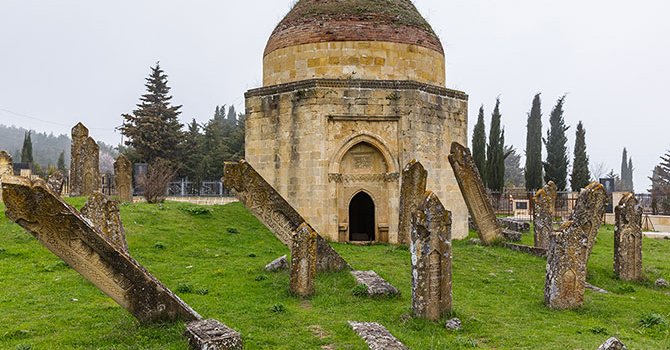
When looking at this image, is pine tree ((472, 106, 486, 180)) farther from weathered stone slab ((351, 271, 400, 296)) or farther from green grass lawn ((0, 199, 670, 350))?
weathered stone slab ((351, 271, 400, 296))

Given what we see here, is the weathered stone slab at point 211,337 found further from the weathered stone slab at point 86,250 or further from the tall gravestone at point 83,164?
the tall gravestone at point 83,164

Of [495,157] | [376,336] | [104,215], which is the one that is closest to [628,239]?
[376,336]

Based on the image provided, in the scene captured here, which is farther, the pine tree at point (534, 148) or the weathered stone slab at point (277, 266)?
the pine tree at point (534, 148)

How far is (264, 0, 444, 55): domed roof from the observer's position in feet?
58.8

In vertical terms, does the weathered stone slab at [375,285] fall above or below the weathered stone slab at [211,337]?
above

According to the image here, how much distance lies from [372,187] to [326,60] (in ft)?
14.9

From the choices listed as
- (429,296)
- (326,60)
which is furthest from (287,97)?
(429,296)

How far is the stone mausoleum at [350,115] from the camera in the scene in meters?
17.1

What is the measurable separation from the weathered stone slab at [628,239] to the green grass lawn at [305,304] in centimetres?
33

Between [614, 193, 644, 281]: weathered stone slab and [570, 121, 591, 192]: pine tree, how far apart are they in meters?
27.5

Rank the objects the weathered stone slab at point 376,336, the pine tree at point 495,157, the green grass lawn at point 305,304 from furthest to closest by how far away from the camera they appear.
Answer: the pine tree at point 495,157 → the green grass lawn at point 305,304 → the weathered stone slab at point 376,336

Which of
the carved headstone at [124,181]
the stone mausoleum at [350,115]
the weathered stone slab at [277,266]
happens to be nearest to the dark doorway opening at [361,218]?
the stone mausoleum at [350,115]

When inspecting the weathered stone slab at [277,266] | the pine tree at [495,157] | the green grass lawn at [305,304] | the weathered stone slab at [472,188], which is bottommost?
the green grass lawn at [305,304]

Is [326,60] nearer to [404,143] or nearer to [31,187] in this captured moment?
[404,143]
